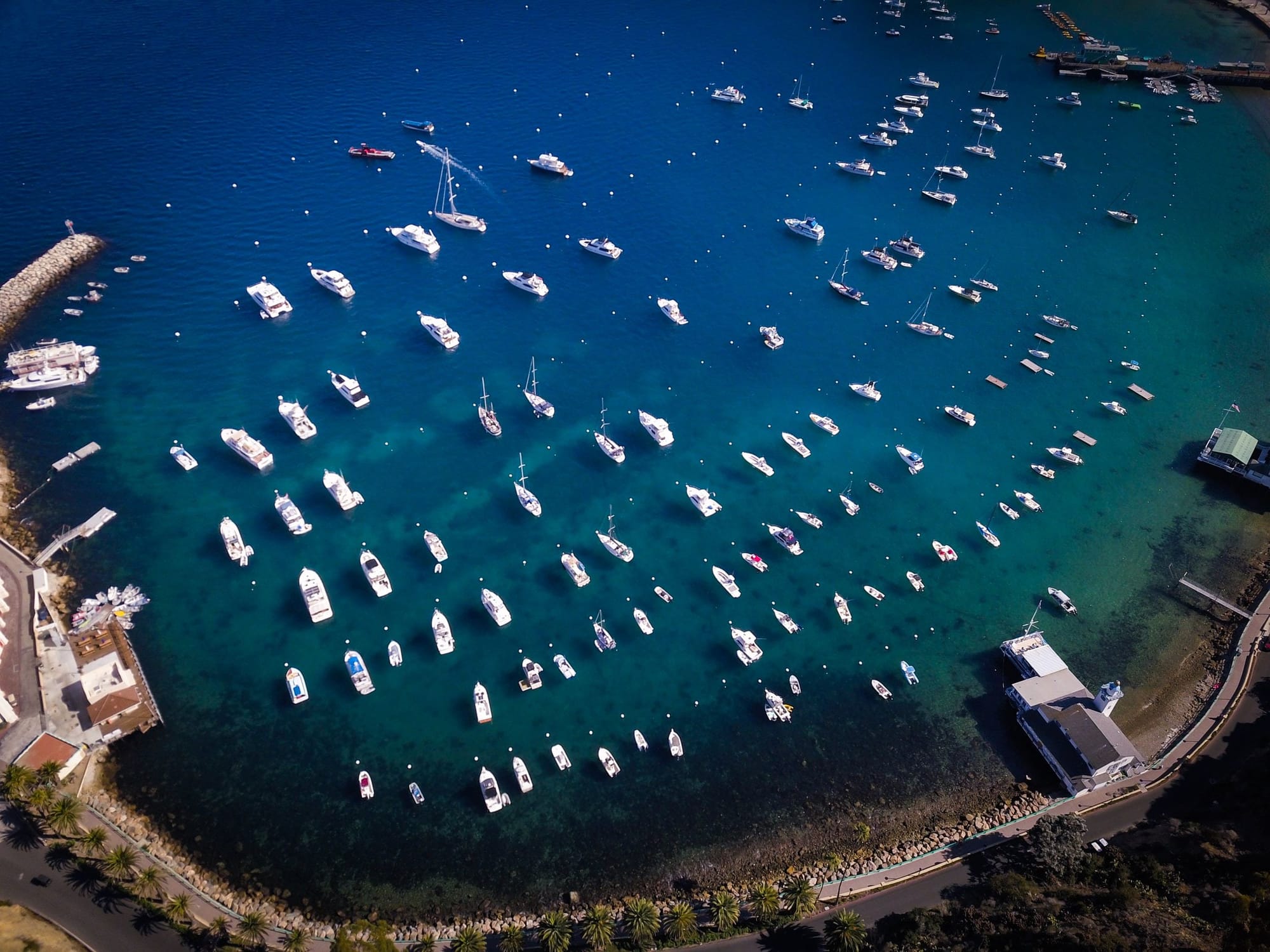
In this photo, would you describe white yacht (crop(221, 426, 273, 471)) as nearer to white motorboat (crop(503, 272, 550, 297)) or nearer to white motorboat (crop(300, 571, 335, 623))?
white motorboat (crop(300, 571, 335, 623))

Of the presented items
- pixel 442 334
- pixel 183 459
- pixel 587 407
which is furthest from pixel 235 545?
pixel 587 407

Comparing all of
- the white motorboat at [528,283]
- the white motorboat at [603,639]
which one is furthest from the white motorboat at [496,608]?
the white motorboat at [528,283]

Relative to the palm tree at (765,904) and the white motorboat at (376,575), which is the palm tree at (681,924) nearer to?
the palm tree at (765,904)

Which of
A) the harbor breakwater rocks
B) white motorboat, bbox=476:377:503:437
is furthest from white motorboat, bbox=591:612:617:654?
the harbor breakwater rocks

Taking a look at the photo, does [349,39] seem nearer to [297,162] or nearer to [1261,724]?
[297,162]

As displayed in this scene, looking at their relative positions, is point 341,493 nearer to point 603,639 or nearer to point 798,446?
point 603,639

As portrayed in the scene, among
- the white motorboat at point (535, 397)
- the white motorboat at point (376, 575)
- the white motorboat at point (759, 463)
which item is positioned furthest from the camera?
the white motorboat at point (535, 397)
